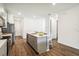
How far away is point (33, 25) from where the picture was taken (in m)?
1.80

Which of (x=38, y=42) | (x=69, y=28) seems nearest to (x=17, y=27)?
(x=38, y=42)

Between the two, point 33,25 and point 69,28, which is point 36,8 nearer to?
point 33,25

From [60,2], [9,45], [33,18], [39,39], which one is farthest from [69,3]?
[9,45]

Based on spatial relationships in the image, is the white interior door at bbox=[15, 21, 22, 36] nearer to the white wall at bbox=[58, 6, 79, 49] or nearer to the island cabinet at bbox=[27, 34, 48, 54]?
the island cabinet at bbox=[27, 34, 48, 54]

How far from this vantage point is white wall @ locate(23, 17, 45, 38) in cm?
177

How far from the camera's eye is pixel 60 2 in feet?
5.10

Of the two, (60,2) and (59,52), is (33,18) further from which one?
(59,52)

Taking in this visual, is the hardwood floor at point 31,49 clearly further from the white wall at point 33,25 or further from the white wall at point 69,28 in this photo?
the white wall at point 33,25

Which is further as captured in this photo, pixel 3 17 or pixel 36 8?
pixel 3 17

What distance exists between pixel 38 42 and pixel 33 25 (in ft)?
1.17

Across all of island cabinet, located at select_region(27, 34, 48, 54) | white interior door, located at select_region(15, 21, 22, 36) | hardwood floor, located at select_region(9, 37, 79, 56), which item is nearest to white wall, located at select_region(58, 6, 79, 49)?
hardwood floor, located at select_region(9, 37, 79, 56)

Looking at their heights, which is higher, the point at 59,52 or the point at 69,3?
the point at 69,3

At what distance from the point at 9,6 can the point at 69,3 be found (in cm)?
104

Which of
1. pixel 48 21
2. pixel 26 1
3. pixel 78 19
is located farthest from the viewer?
pixel 48 21
